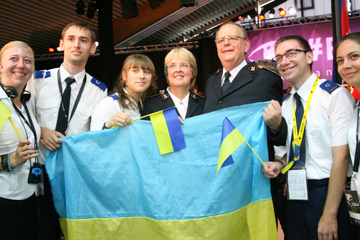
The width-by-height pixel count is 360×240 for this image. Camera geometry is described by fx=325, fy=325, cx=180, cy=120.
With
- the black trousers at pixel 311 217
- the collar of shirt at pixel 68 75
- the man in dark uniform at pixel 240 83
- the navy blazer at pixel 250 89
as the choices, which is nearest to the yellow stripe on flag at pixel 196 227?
the black trousers at pixel 311 217

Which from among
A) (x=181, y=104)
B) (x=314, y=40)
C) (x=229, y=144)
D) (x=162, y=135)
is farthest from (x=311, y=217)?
(x=314, y=40)

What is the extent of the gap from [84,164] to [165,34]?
27.0ft

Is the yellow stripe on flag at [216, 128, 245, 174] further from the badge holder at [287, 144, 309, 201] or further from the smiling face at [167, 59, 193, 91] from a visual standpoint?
the smiling face at [167, 59, 193, 91]

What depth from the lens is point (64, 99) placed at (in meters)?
2.28

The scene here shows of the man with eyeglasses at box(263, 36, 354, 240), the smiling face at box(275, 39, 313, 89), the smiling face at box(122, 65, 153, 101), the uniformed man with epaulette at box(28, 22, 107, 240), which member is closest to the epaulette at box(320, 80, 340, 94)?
the man with eyeglasses at box(263, 36, 354, 240)

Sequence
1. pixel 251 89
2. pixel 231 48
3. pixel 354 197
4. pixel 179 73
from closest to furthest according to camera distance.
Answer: pixel 354 197 → pixel 251 89 → pixel 231 48 → pixel 179 73

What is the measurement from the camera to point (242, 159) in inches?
75.1

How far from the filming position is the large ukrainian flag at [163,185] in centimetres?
187

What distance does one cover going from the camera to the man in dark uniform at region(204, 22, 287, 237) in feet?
6.72

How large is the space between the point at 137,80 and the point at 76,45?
51 centimetres

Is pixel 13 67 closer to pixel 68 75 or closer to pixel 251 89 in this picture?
pixel 68 75

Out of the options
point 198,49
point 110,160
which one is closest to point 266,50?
point 198,49

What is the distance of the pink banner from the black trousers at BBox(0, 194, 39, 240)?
6446mm

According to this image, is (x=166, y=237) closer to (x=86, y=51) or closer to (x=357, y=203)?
(x=357, y=203)
